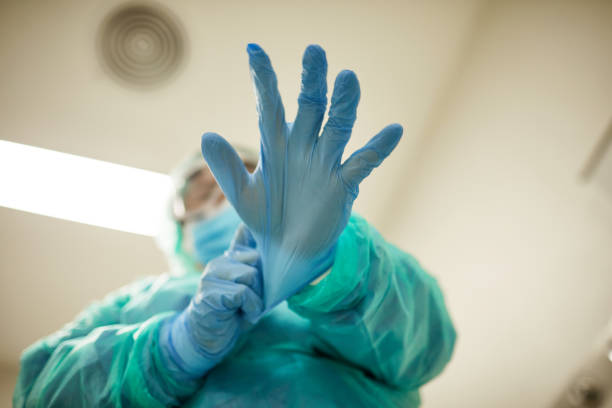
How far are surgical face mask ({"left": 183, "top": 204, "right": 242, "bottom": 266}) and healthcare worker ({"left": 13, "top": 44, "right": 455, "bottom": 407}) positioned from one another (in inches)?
13.8

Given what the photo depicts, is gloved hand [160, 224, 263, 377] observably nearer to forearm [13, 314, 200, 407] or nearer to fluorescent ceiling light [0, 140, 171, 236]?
forearm [13, 314, 200, 407]

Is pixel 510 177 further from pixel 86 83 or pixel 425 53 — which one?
pixel 86 83

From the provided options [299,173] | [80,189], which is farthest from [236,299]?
[80,189]

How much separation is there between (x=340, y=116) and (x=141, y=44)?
107 cm

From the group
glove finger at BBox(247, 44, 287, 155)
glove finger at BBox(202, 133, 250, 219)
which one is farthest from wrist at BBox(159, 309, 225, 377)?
glove finger at BBox(247, 44, 287, 155)

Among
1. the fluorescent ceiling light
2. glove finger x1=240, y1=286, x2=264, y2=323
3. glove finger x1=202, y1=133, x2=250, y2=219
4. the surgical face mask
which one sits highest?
glove finger x1=202, y1=133, x2=250, y2=219

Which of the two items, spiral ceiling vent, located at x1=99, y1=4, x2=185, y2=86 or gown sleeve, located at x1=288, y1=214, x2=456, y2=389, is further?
spiral ceiling vent, located at x1=99, y1=4, x2=185, y2=86

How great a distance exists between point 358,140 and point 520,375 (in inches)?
38.7

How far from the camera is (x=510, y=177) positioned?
4.44 ft

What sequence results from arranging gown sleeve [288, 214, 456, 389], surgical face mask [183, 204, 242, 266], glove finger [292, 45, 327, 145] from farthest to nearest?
surgical face mask [183, 204, 242, 266] < gown sleeve [288, 214, 456, 389] < glove finger [292, 45, 327, 145]

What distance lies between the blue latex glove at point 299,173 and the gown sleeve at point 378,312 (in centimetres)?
5

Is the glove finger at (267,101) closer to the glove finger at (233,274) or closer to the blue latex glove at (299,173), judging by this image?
the blue latex glove at (299,173)

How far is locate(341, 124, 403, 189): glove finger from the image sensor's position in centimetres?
67

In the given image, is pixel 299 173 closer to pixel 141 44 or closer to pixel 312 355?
pixel 312 355
